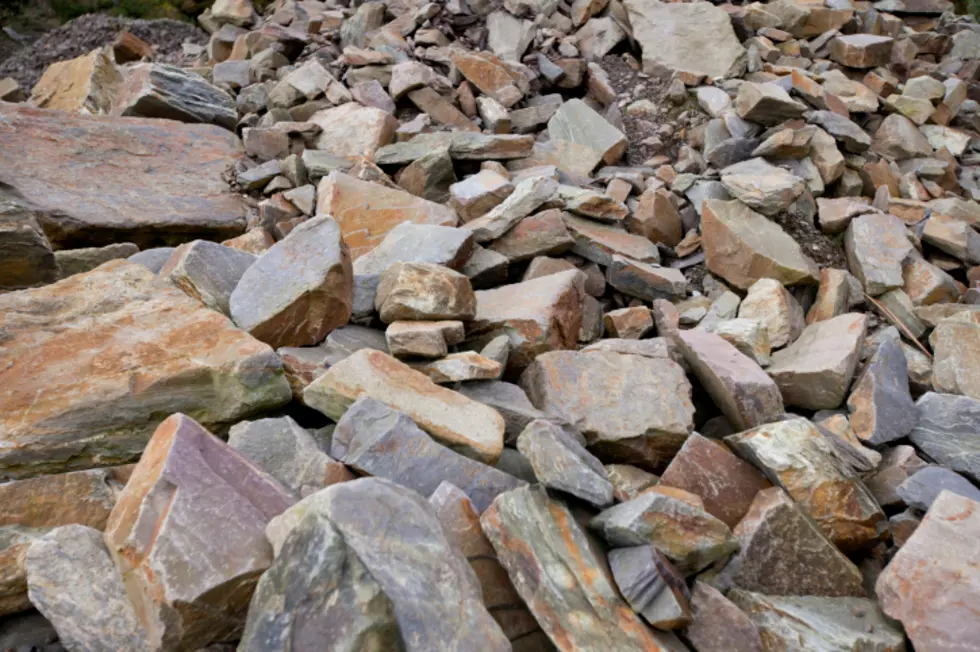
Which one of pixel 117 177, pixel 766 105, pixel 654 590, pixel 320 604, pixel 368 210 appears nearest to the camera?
pixel 320 604

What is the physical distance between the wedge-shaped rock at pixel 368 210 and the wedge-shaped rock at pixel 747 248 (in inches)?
63.6

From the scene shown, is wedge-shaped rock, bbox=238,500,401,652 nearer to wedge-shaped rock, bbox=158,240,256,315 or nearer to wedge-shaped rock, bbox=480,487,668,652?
wedge-shaped rock, bbox=480,487,668,652

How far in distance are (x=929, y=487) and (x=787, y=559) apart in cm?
73

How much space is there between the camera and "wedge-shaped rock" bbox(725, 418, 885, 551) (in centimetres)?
250

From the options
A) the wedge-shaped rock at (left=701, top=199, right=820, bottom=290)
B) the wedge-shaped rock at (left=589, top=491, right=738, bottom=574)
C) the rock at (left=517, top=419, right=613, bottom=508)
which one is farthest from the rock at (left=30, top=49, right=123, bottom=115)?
the wedge-shaped rock at (left=589, top=491, right=738, bottom=574)

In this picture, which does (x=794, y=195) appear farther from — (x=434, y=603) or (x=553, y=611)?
(x=434, y=603)

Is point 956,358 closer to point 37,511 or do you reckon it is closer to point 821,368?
point 821,368

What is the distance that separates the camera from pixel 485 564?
2014 mm

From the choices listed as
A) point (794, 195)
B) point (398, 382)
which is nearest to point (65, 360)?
point (398, 382)

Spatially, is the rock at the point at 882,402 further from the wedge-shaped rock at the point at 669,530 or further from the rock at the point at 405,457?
the rock at the point at 405,457

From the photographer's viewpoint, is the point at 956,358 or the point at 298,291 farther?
the point at 956,358

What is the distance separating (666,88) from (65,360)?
533 cm

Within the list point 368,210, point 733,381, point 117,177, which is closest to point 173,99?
point 117,177

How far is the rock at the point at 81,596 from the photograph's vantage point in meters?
1.70
